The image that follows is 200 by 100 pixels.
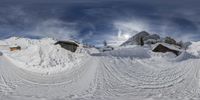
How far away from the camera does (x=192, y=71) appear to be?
62.8 feet

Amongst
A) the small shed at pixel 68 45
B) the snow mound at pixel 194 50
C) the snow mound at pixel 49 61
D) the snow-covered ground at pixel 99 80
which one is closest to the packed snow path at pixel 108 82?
the snow-covered ground at pixel 99 80

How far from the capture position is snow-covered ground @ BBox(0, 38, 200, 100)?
45.4ft

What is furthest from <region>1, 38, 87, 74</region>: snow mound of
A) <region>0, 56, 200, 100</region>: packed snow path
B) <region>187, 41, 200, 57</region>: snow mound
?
<region>187, 41, 200, 57</region>: snow mound

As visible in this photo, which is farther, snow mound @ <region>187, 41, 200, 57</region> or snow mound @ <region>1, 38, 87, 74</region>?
snow mound @ <region>187, 41, 200, 57</region>

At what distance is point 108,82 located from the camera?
56.8ft

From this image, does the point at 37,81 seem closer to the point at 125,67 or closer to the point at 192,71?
the point at 125,67

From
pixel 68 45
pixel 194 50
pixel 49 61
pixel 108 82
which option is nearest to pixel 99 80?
pixel 108 82

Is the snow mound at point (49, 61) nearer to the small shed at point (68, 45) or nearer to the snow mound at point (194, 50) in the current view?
the small shed at point (68, 45)

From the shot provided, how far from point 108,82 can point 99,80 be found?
61cm

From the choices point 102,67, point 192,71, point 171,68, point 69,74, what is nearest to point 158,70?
point 171,68

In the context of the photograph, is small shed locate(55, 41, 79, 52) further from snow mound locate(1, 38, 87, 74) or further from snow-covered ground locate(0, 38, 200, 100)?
snow-covered ground locate(0, 38, 200, 100)

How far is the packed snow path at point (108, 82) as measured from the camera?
13688 mm

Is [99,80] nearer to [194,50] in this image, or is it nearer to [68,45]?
[68,45]

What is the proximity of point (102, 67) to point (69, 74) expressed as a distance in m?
2.29
